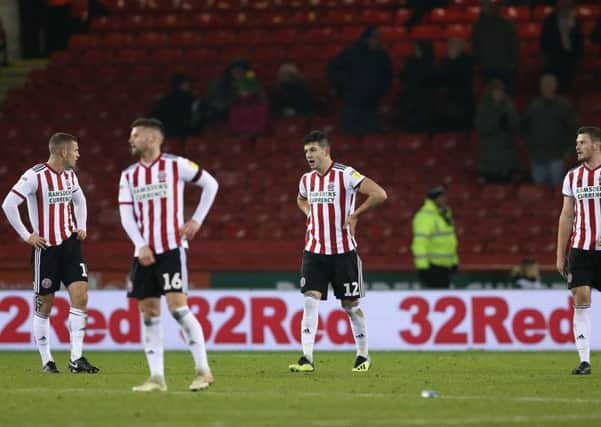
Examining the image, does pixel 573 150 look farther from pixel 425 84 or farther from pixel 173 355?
pixel 173 355

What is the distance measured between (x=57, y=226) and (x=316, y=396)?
4015 millimetres

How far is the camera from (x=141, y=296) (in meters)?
10.8

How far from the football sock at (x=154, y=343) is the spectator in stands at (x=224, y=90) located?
13.0 metres

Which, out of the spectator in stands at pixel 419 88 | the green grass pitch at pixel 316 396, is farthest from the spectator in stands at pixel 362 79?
the green grass pitch at pixel 316 396

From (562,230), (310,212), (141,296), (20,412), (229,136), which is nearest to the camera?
(20,412)

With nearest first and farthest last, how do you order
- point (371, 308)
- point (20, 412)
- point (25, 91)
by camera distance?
point (20, 412) < point (371, 308) < point (25, 91)

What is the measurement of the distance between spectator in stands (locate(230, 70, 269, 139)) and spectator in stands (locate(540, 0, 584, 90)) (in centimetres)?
484

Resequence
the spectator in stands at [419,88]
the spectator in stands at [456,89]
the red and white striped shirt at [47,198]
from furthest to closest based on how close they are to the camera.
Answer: the spectator in stands at [419,88], the spectator in stands at [456,89], the red and white striped shirt at [47,198]

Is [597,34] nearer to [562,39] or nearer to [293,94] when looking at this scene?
[562,39]

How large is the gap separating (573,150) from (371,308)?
17.0ft

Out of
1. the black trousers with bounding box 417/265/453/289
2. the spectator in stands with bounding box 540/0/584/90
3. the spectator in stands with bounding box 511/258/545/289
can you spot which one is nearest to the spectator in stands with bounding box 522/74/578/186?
the spectator in stands with bounding box 540/0/584/90

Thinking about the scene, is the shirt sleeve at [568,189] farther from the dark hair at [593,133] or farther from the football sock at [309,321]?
the football sock at [309,321]

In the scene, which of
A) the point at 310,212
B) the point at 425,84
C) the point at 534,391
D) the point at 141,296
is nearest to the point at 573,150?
the point at 425,84

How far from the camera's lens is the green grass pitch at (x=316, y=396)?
908 centimetres
